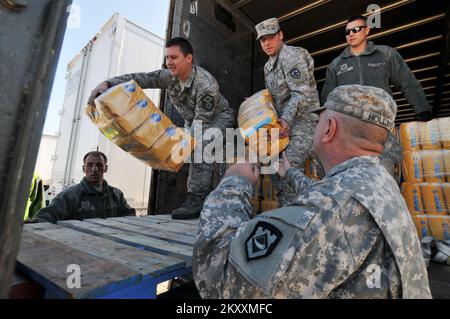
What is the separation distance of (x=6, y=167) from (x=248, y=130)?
1.98m


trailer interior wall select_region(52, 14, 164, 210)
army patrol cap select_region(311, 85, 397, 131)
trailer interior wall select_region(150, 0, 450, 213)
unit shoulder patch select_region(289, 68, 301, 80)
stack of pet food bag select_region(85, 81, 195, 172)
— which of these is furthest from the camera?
trailer interior wall select_region(52, 14, 164, 210)

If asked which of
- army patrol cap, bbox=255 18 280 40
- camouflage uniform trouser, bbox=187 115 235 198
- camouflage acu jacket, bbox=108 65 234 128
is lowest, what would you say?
camouflage uniform trouser, bbox=187 115 235 198

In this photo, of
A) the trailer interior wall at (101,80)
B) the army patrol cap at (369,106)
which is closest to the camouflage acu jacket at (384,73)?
the army patrol cap at (369,106)

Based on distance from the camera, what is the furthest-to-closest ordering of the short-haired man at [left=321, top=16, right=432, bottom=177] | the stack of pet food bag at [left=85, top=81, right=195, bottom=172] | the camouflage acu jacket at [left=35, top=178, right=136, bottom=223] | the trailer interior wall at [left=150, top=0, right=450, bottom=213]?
the trailer interior wall at [left=150, top=0, right=450, bottom=213]
the camouflage acu jacket at [left=35, top=178, right=136, bottom=223]
the short-haired man at [left=321, top=16, right=432, bottom=177]
the stack of pet food bag at [left=85, top=81, right=195, bottom=172]

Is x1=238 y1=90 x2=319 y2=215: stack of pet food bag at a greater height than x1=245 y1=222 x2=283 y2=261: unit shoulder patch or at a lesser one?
greater

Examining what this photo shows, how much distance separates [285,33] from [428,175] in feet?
11.1

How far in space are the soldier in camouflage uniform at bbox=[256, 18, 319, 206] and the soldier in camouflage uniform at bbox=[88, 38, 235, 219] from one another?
66 cm

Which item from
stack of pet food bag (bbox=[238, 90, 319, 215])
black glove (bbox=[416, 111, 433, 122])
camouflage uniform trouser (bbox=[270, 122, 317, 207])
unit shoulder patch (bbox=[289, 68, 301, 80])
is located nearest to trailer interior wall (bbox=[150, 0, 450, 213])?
stack of pet food bag (bbox=[238, 90, 319, 215])

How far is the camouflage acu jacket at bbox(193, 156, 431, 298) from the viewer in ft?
2.44

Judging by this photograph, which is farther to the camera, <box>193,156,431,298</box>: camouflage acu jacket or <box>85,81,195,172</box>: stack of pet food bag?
<box>85,81,195,172</box>: stack of pet food bag

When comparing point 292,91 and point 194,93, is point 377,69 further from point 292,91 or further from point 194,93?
point 194,93

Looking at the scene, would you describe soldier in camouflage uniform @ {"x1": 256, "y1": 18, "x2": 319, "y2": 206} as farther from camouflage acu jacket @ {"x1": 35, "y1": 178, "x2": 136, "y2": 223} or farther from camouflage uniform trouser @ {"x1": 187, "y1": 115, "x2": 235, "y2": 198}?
camouflage acu jacket @ {"x1": 35, "y1": 178, "x2": 136, "y2": 223}

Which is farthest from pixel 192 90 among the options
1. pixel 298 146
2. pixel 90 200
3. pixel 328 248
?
pixel 328 248

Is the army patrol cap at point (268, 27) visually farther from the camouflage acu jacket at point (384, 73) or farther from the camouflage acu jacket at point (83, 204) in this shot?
the camouflage acu jacket at point (83, 204)
